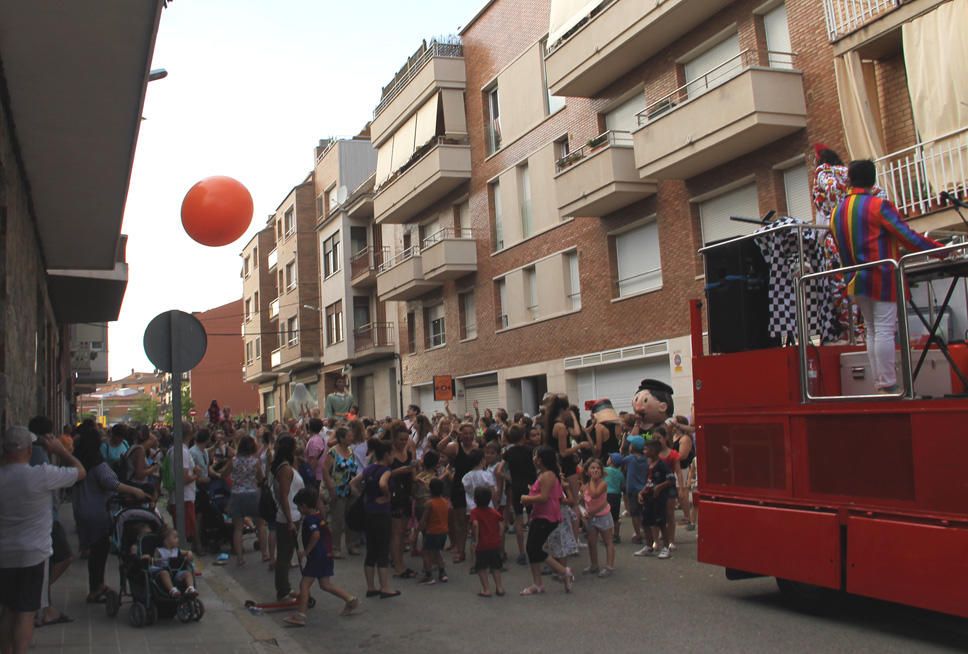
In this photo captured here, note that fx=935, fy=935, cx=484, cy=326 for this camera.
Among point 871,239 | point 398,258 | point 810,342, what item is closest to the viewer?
point 871,239

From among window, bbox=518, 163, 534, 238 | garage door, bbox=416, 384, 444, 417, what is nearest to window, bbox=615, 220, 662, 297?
window, bbox=518, 163, 534, 238

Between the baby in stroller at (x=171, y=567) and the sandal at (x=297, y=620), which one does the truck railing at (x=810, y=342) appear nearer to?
the sandal at (x=297, y=620)

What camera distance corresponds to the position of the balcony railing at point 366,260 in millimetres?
38562

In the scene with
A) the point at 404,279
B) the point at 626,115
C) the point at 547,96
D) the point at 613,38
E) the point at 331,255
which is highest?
the point at 547,96

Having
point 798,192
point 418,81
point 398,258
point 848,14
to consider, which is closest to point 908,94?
point 848,14

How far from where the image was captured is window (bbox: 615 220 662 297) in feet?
70.8

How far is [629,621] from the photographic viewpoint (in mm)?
8133

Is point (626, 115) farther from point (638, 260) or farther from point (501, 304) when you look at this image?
point (501, 304)

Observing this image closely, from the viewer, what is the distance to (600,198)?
21625mm

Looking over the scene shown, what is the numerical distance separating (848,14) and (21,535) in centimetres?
1536

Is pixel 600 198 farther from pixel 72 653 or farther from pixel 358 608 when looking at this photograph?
pixel 72 653

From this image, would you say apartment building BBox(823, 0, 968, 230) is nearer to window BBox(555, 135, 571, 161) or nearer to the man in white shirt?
window BBox(555, 135, 571, 161)

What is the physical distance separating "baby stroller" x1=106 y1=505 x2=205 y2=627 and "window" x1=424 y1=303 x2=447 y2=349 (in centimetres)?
2328

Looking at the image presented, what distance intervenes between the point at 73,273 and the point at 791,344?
14.1m
